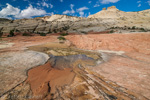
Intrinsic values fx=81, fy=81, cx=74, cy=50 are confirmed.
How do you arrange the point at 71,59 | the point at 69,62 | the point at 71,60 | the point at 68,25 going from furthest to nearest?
1. the point at 68,25
2. the point at 71,59
3. the point at 71,60
4. the point at 69,62

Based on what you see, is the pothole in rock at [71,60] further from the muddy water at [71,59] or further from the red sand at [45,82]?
the red sand at [45,82]

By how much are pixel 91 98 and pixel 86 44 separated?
28.6ft

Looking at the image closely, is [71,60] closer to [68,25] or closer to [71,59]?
[71,59]

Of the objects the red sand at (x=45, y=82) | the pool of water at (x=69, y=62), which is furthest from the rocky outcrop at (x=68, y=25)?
the red sand at (x=45, y=82)

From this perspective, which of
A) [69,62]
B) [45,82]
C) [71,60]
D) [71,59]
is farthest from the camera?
[71,59]

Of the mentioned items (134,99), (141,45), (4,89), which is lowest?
(134,99)

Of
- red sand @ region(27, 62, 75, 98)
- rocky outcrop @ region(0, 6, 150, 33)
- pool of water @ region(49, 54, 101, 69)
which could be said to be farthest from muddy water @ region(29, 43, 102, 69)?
rocky outcrop @ region(0, 6, 150, 33)

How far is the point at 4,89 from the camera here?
253cm

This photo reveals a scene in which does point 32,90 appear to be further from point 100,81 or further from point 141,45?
point 141,45

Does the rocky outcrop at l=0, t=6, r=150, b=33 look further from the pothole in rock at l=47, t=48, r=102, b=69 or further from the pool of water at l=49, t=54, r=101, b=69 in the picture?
the pool of water at l=49, t=54, r=101, b=69

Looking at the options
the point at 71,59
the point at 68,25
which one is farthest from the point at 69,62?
the point at 68,25

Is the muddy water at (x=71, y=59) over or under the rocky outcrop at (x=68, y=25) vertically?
under

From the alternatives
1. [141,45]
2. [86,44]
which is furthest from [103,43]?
[141,45]

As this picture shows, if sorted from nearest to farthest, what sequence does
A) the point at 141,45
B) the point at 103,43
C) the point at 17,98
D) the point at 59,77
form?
the point at 17,98
the point at 59,77
the point at 141,45
the point at 103,43
